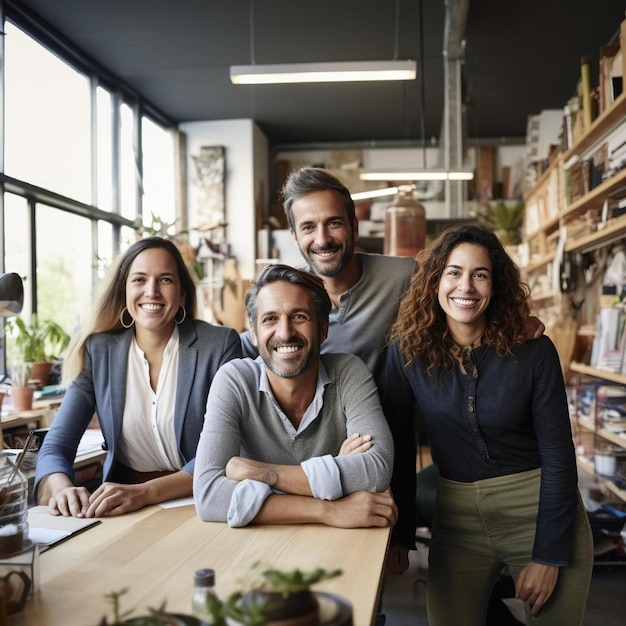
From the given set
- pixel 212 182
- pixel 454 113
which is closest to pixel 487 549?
pixel 454 113

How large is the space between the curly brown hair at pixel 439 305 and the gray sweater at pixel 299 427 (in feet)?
0.67

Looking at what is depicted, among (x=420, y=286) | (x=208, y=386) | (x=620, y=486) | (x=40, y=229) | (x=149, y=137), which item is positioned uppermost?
(x=149, y=137)

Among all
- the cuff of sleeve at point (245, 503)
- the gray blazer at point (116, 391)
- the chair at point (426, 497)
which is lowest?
the chair at point (426, 497)

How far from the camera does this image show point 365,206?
9.66 metres

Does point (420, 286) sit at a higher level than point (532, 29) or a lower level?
lower

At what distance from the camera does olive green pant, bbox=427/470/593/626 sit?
6.76ft

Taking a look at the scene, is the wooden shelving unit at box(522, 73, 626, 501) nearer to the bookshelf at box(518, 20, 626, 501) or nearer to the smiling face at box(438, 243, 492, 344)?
the bookshelf at box(518, 20, 626, 501)

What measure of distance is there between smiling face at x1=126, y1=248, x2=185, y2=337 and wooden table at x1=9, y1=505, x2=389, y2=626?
0.71 m

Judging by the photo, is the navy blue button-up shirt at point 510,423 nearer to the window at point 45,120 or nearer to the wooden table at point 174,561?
the wooden table at point 174,561

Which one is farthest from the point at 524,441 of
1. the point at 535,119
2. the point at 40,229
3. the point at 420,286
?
the point at 535,119

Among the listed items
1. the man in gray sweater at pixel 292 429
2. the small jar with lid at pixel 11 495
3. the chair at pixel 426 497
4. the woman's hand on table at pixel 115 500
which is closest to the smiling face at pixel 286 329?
the man in gray sweater at pixel 292 429

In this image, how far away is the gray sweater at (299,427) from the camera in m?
1.81

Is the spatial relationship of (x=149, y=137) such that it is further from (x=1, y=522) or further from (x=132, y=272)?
(x=1, y=522)

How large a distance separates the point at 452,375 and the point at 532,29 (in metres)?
5.19
